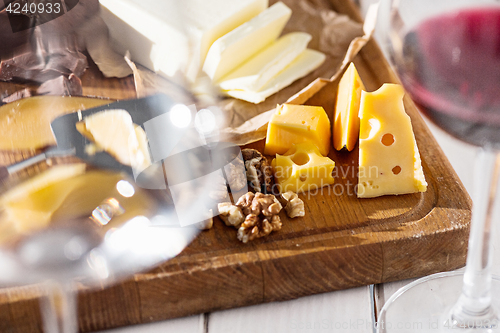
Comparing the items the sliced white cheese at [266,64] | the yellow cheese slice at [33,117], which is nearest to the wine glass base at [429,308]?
the sliced white cheese at [266,64]

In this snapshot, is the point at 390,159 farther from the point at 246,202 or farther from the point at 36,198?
the point at 36,198

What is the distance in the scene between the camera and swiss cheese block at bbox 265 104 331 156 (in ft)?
2.40

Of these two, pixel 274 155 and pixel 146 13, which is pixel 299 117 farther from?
pixel 146 13

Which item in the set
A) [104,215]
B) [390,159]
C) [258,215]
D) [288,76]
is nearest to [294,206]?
[258,215]

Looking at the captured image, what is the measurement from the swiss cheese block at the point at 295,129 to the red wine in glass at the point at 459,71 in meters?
0.32

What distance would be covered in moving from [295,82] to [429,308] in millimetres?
506

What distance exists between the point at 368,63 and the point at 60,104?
0.57 metres

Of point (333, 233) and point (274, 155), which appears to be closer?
point (333, 233)

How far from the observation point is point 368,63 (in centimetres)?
94

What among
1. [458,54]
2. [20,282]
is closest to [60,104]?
[20,282]

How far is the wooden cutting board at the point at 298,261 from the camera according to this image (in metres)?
0.57

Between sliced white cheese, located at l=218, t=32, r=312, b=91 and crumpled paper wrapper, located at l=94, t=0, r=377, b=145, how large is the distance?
3 cm

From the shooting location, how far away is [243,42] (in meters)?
0.88

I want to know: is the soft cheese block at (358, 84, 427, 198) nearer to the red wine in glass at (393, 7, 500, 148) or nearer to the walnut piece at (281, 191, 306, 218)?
the walnut piece at (281, 191, 306, 218)
